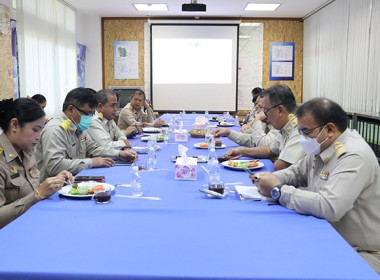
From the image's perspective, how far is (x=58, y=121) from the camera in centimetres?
262

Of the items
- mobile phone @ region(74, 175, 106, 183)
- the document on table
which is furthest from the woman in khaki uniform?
the document on table

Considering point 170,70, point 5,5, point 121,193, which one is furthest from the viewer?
point 170,70

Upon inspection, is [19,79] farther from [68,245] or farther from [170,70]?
[68,245]

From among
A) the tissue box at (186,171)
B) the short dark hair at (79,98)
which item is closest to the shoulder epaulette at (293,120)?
the tissue box at (186,171)

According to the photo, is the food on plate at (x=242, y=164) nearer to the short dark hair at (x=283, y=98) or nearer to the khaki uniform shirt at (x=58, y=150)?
the short dark hair at (x=283, y=98)

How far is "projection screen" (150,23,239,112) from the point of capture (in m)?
8.25

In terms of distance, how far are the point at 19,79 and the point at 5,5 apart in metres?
1.03

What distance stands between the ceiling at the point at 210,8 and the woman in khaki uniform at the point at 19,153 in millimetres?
5326

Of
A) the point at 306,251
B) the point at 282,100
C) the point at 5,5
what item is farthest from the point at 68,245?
the point at 5,5

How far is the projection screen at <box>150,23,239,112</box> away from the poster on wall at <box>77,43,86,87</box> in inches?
59.6

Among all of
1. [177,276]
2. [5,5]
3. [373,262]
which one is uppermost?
[5,5]

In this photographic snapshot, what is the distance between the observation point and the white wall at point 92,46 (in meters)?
8.23

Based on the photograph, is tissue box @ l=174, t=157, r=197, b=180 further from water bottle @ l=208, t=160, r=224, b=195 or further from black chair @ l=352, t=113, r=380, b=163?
black chair @ l=352, t=113, r=380, b=163

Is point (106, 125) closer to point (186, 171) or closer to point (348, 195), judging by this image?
point (186, 171)
